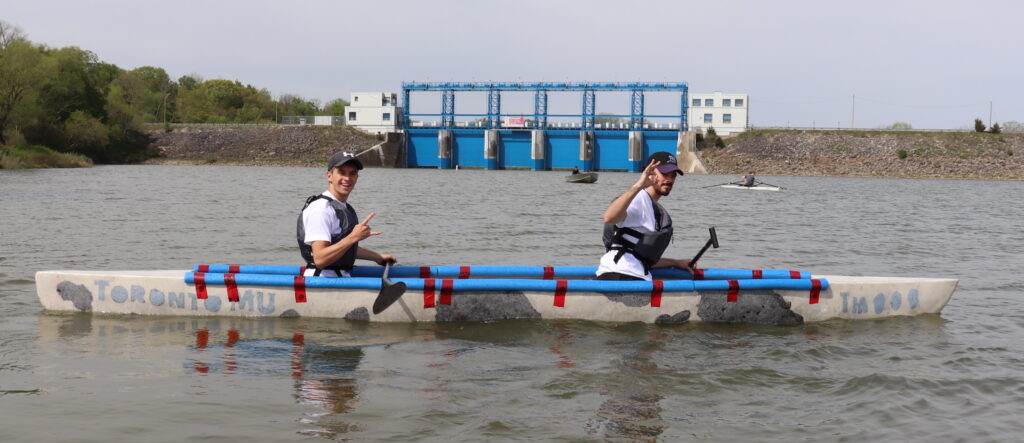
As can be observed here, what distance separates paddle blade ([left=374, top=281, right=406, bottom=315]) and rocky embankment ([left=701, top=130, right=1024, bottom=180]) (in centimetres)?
7553

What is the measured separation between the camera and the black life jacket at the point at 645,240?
27.2 feet

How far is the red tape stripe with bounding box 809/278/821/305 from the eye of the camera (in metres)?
9.09

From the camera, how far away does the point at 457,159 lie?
3634 inches

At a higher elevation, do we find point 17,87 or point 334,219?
point 17,87

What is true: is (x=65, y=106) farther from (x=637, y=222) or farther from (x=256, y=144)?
(x=637, y=222)

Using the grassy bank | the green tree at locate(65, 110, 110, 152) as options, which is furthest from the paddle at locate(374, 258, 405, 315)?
the green tree at locate(65, 110, 110, 152)

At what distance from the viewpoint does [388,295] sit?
849cm

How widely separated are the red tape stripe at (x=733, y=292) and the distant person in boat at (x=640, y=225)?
891mm

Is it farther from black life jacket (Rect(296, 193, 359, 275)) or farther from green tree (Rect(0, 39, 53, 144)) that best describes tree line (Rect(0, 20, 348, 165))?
black life jacket (Rect(296, 193, 359, 275))

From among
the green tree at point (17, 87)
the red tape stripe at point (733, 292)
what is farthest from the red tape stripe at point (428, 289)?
the green tree at point (17, 87)

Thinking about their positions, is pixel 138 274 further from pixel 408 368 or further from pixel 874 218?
pixel 874 218

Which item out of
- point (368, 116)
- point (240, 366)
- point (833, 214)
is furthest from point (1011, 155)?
point (240, 366)

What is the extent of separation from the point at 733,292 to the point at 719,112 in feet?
288

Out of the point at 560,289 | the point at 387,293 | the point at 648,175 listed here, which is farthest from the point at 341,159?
the point at 648,175
